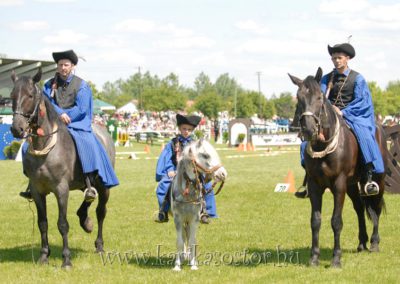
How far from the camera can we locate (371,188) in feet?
32.5

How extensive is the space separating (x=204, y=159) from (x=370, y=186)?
275 centimetres

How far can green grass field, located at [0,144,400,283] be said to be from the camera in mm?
8844

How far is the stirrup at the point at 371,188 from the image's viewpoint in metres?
9.90

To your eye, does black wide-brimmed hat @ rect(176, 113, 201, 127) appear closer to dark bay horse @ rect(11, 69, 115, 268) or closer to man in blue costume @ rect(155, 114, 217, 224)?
man in blue costume @ rect(155, 114, 217, 224)

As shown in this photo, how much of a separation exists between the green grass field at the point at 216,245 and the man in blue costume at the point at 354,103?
4.59 ft

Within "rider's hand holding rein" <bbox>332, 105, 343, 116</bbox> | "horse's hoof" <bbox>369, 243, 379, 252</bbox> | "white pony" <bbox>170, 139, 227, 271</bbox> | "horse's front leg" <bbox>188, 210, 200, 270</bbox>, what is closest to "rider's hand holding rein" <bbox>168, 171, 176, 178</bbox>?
"white pony" <bbox>170, 139, 227, 271</bbox>

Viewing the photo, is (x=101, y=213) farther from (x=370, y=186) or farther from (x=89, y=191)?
(x=370, y=186)

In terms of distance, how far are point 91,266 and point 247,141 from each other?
38.8 m

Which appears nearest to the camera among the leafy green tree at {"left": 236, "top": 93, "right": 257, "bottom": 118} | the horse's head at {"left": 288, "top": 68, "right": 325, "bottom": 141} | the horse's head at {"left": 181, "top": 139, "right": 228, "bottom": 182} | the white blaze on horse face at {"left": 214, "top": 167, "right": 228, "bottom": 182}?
the white blaze on horse face at {"left": 214, "top": 167, "right": 228, "bottom": 182}

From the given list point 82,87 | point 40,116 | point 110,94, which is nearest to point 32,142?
point 40,116

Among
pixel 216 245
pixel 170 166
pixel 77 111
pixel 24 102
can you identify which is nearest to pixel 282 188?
pixel 216 245

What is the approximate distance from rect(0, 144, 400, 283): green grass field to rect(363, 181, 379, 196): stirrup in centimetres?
94

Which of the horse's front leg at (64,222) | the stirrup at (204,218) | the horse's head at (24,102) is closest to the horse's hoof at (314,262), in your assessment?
the stirrup at (204,218)

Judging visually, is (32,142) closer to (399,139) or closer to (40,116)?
(40,116)
